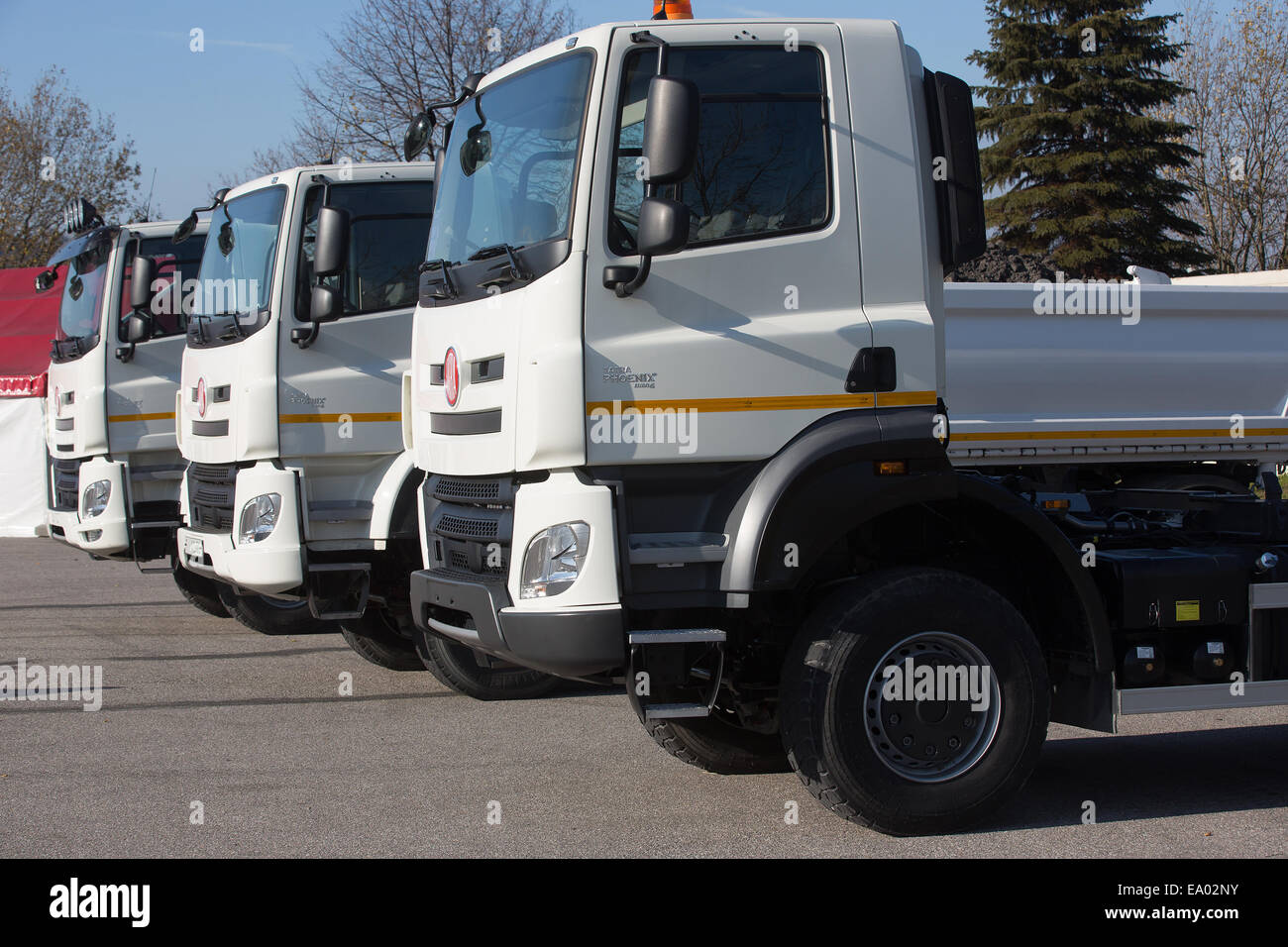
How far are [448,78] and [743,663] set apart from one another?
2255cm

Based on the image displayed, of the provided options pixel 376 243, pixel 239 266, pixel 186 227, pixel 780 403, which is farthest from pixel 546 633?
pixel 186 227

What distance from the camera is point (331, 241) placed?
23.9 ft

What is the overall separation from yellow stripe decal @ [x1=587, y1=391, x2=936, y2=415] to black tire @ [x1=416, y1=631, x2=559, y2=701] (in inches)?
136

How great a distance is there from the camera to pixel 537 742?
22.7ft

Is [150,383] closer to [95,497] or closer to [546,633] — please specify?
[95,497]

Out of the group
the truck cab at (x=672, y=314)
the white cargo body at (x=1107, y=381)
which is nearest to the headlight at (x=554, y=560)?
the truck cab at (x=672, y=314)

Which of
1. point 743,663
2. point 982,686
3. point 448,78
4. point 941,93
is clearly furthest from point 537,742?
point 448,78

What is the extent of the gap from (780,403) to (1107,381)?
315 cm

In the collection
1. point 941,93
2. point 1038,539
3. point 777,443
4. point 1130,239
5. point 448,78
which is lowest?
point 1038,539

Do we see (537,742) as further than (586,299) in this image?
Yes

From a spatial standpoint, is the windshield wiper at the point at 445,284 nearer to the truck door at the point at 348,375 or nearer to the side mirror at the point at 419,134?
the side mirror at the point at 419,134

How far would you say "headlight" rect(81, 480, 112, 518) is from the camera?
10.8 m

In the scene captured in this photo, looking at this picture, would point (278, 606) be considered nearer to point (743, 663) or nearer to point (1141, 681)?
point (743, 663)

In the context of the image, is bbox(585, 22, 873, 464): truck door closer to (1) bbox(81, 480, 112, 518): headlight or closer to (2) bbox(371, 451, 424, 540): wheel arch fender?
(2) bbox(371, 451, 424, 540): wheel arch fender
